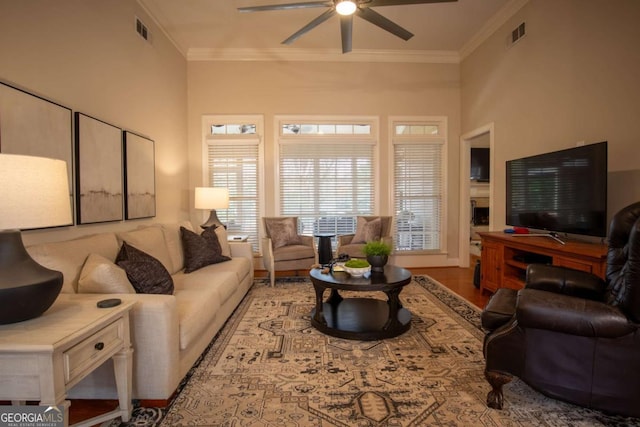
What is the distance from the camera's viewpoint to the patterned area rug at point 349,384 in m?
1.75

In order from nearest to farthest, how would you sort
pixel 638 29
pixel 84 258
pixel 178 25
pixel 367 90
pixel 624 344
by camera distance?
pixel 624 344
pixel 84 258
pixel 638 29
pixel 178 25
pixel 367 90

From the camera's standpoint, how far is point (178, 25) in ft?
14.7

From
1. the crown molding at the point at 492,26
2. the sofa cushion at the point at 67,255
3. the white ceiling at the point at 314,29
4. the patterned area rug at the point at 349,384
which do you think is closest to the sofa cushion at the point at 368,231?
the patterned area rug at the point at 349,384

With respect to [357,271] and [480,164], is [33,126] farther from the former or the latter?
[480,164]

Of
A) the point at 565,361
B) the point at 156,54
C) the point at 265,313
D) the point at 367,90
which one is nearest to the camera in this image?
the point at 565,361

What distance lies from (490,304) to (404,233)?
11.9 ft

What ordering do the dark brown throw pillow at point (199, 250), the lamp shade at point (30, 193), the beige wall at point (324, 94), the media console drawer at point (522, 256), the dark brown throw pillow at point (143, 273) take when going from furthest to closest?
the beige wall at point (324, 94), the dark brown throw pillow at point (199, 250), the media console drawer at point (522, 256), the dark brown throw pillow at point (143, 273), the lamp shade at point (30, 193)

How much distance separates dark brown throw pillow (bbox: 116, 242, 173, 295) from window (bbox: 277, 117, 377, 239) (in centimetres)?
322

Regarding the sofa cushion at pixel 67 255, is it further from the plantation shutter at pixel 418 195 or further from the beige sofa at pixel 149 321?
the plantation shutter at pixel 418 195

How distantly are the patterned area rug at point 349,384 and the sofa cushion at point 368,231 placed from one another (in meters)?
1.91

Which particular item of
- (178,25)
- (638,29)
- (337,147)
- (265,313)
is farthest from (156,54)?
(638,29)

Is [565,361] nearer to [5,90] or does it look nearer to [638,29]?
[638,29]

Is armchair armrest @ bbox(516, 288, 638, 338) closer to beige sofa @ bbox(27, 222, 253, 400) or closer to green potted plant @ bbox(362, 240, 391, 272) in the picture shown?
green potted plant @ bbox(362, 240, 391, 272)

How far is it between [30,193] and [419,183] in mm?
5329
